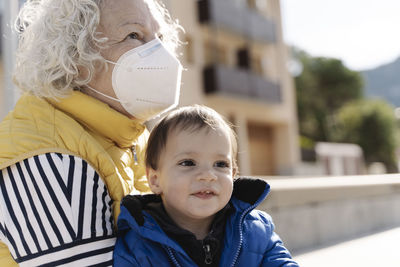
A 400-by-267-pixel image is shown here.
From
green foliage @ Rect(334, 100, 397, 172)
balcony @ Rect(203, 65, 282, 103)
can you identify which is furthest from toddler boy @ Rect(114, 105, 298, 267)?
green foliage @ Rect(334, 100, 397, 172)

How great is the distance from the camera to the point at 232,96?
50.0 feet

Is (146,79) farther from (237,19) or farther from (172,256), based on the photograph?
(237,19)

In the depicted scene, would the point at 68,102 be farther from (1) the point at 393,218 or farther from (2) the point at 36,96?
(1) the point at 393,218

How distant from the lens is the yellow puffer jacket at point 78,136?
1.46 meters

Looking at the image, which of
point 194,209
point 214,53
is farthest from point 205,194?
point 214,53

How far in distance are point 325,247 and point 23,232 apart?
2997 mm

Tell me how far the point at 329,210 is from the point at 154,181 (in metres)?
2.82

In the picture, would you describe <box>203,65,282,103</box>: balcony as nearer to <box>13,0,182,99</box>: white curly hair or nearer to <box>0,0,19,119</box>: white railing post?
<box>0,0,19,119</box>: white railing post

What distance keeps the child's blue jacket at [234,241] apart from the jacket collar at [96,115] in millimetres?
351

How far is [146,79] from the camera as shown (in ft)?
6.15

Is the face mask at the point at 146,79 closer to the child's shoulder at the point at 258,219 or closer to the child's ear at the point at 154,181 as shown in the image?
the child's ear at the point at 154,181

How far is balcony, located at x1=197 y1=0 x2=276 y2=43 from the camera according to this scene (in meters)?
14.9

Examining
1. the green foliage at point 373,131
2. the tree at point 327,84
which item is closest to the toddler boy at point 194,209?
the green foliage at point 373,131

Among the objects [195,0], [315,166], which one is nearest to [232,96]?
[195,0]
